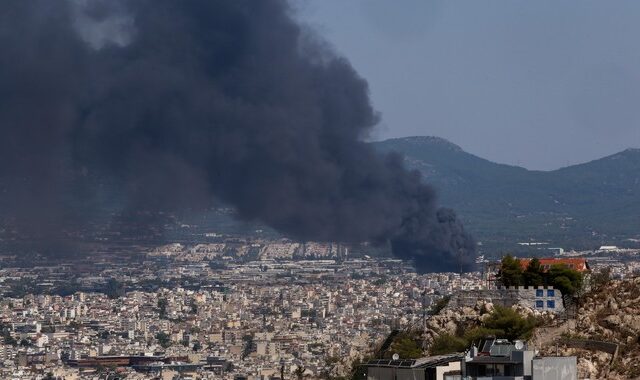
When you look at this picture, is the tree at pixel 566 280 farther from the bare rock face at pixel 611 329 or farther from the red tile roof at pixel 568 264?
the bare rock face at pixel 611 329

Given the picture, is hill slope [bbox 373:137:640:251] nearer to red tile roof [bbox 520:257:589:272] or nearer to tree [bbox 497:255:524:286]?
Result: red tile roof [bbox 520:257:589:272]

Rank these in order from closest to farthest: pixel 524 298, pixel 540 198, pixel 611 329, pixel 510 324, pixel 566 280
A: pixel 611 329 < pixel 510 324 < pixel 524 298 < pixel 566 280 < pixel 540 198

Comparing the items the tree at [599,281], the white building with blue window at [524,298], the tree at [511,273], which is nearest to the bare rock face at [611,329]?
the tree at [599,281]

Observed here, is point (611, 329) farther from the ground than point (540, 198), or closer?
closer

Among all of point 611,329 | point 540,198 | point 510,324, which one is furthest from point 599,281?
point 540,198

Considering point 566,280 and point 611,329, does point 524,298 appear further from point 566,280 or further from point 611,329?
point 611,329
